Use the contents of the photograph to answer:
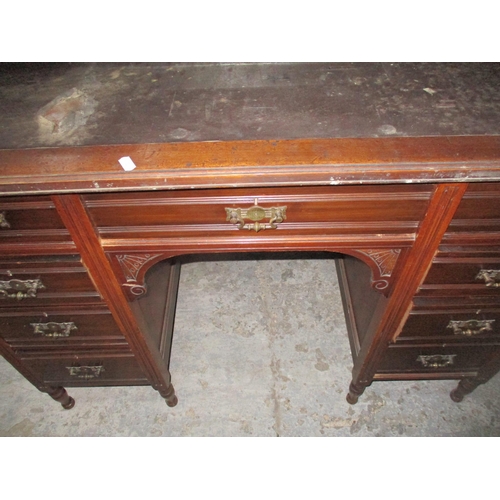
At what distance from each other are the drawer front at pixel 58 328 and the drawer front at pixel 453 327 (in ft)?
3.26

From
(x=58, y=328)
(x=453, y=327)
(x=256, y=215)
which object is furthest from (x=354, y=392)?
(x=58, y=328)

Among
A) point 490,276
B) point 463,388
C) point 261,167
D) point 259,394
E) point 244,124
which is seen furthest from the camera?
point 259,394

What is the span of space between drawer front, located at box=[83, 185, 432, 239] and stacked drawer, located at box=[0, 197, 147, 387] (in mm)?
160

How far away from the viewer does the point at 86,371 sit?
146cm

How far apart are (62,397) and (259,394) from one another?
88cm

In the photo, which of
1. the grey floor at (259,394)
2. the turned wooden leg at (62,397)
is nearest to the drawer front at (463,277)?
the grey floor at (259,394)

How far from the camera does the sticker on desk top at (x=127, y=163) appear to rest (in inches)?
30.7

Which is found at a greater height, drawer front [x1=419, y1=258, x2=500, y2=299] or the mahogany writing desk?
the mahogany writing desk

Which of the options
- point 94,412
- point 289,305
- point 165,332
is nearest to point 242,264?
point 289,305

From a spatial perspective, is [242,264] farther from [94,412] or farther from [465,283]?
[465,283]

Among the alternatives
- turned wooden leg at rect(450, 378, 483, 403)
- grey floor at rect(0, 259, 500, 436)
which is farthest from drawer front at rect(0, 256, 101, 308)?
turned wooden leg at rect(450, 378, 483, 403)

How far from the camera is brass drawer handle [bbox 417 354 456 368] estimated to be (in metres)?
1.39

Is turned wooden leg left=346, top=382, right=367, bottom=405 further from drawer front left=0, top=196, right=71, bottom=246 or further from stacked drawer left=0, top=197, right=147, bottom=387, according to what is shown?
drawer front left=0, top=196, right=71, bottom=246

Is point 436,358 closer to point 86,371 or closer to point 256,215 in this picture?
point 256,215
